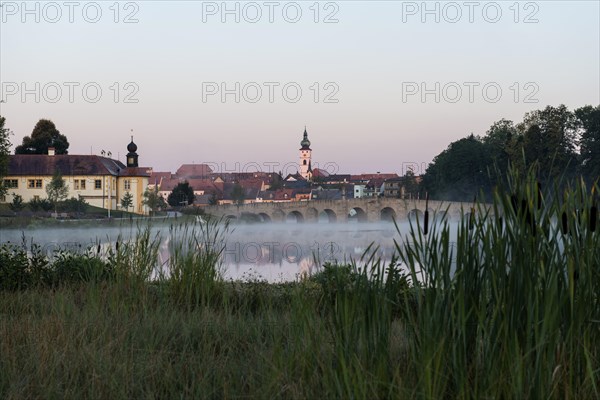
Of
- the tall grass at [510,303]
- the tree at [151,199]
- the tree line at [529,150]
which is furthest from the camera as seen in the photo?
the tree at [151,199]

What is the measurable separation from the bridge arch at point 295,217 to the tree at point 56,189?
23392 millimetres

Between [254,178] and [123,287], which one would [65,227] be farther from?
[254,178]

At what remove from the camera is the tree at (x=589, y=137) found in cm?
5125

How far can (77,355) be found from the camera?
4.66m

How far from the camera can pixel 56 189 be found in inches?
2127

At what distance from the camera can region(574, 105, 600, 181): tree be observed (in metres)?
51.2

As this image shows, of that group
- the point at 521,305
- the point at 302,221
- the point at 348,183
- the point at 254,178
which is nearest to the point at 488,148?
the point at 302,221

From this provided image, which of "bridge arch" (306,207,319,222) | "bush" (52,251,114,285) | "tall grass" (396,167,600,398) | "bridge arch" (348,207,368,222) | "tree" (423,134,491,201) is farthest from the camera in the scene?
"bridge arch" (348,207,368,222)

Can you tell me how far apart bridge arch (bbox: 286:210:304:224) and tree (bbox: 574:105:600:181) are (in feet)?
92.9

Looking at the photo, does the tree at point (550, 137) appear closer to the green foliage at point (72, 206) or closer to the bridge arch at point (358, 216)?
the bridge arch at point (358, 216)

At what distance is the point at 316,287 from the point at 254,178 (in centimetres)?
10526

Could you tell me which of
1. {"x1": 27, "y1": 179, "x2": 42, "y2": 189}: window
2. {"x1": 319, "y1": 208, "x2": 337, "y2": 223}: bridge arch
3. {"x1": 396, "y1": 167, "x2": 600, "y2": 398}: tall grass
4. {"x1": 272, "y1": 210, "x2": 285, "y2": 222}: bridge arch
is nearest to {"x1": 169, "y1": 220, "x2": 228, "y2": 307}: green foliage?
{"x1": 396, "y1": 167, "x2": 600, "y2": 398}: tall grass

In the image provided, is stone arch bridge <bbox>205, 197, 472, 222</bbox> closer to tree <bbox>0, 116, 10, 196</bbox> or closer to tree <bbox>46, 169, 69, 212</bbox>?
tree <bbox>46, 169, 69, 212</bbox>

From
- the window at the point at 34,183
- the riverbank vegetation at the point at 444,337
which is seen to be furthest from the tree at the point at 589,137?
the riverbank vegetation at the point at 444,337
